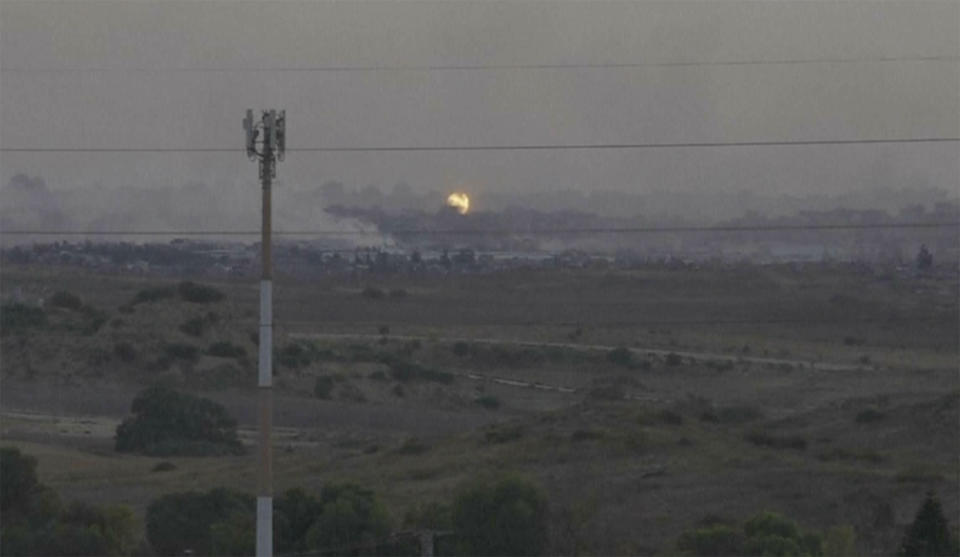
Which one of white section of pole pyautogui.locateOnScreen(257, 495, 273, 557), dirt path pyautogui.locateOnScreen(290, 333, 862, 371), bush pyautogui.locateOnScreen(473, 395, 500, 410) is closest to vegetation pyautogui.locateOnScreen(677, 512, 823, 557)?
white section of pole pyautogui.locateOnScreen(257, 495, 273, 557)

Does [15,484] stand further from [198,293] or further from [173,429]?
[198,293]

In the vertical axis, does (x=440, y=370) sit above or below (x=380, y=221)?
below

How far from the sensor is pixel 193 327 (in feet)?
281

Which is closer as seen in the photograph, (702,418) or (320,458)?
(320,458)

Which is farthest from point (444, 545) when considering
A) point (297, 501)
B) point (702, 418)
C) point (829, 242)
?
point (829, 242)

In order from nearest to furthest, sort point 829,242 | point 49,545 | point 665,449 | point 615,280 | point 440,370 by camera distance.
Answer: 1. point 49,545
2. point 665,449
3. point 440,370
4. point 615,280
5. point 829,242

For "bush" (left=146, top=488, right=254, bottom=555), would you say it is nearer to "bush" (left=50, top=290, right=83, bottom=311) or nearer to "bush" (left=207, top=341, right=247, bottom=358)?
"bush" (left=207, top=341, right=247, bottom=358)

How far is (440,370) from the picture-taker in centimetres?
8725

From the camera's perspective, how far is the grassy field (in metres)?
50.9

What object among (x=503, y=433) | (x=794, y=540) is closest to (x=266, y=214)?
(x=794, y=540)

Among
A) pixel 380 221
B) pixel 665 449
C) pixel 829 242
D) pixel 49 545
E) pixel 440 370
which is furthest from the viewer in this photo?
pixel 829 242

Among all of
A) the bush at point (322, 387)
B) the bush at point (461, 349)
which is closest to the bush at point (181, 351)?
the bush at point (322, 387)

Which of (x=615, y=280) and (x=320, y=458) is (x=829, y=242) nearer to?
(x=615, y=280)

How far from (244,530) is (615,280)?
61022mm
